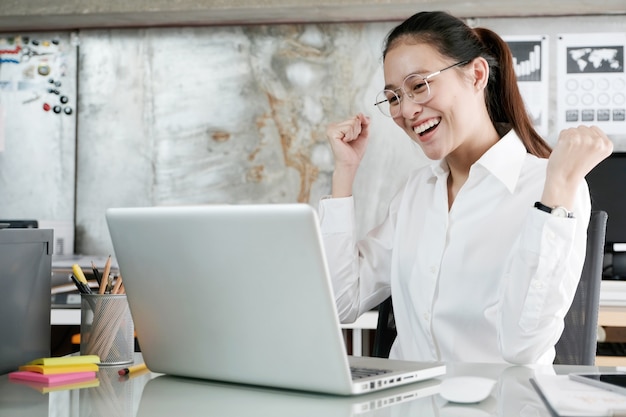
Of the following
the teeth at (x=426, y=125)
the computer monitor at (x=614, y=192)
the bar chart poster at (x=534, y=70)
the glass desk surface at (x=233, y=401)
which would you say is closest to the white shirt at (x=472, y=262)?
the teeth at (x=426, y=125)

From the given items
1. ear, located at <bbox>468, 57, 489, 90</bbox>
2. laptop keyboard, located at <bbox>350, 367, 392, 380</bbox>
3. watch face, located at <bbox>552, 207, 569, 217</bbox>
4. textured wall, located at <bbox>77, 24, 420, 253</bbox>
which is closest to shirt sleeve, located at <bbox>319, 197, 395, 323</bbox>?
ear, located at <bbox>468, 57, 489, 90</bbox>

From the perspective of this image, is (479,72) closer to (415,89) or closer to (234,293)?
(415,89)

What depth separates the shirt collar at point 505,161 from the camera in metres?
1.59

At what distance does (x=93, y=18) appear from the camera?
11.3ft

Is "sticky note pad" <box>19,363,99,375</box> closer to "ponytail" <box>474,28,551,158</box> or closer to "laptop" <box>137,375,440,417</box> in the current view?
"laptop" <box>137,375,440,417</box>

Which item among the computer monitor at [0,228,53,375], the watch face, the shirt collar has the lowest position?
the computer monitor at [0,228,53,375]

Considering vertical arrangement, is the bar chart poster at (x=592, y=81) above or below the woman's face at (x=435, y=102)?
above

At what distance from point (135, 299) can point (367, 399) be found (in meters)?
0.36

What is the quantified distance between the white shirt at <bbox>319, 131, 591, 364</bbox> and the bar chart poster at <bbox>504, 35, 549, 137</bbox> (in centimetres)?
174

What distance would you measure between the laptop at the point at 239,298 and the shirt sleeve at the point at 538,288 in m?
0.31

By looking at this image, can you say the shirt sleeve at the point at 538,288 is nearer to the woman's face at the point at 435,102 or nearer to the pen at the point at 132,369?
the woman's face at the point at 435,102

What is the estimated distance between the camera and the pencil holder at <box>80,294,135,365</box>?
46.6 inches

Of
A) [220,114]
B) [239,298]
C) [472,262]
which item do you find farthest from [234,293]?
[220,114]

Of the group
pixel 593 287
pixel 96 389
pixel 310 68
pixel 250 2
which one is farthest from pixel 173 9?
pixel 96 389
